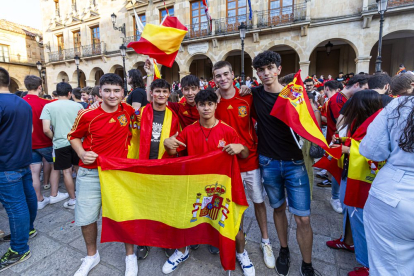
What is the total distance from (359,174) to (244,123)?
3.95 feet

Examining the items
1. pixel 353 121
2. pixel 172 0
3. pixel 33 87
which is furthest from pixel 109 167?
pixel 172 0

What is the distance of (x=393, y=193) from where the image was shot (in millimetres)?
1300

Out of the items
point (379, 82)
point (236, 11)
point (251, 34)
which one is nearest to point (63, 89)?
point (379, 82)

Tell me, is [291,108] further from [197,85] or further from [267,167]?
[197,85]

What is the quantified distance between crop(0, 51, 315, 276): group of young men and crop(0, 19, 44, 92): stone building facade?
31.8 meters

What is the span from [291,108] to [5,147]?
3.06 meters

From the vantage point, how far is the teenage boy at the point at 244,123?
237cm

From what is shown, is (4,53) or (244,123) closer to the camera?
(244,123)

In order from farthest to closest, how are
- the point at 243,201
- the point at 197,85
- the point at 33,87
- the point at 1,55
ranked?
1. the point at 1,55
2. the point at 33,87
3. the point at 197,85
4. the point at 243,201

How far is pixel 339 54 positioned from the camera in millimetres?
14836

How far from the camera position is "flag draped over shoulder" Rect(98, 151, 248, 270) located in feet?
7.03

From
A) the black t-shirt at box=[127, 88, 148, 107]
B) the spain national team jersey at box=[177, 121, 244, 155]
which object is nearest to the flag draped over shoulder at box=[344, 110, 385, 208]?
the spain national team jersey at box=[177, 121, 244, 155]

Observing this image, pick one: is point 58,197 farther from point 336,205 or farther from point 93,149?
point 336,205

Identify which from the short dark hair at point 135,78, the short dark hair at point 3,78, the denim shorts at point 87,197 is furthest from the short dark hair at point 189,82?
the short dark hair at point 3,78
